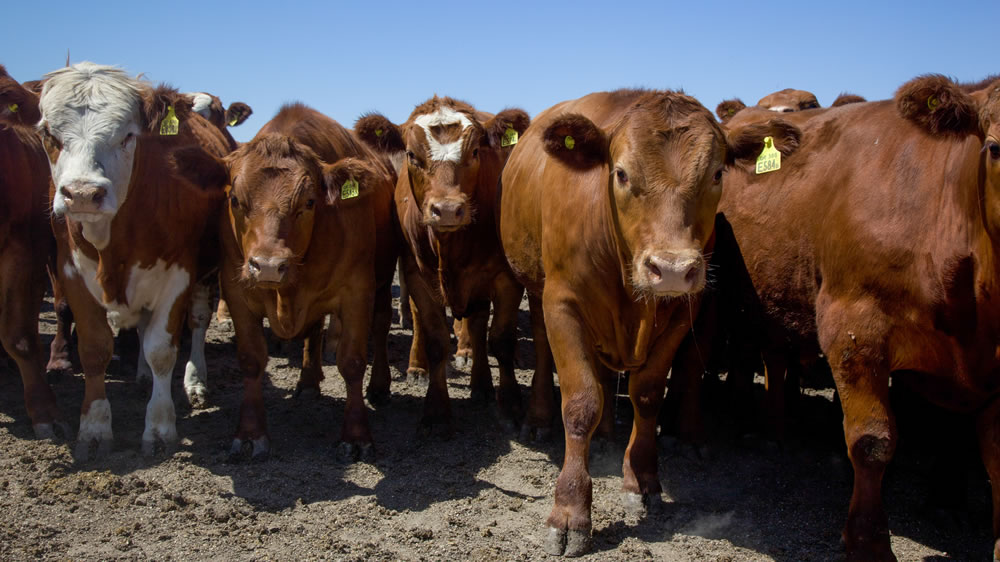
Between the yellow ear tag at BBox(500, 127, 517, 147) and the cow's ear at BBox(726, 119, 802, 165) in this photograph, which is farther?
the yellow ear tag at BBox(500, 127, 517, 147)

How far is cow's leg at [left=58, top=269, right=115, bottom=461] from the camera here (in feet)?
18.8

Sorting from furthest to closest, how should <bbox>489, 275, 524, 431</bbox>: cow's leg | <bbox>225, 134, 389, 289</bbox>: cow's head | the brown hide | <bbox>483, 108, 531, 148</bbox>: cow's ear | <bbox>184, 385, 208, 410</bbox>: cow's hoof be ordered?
<bbox>184, 385, 208, 410</bbox>: cow's hoof → <bbox>483, 108, 531, 148</bbox>: cow's ear → <bbox>489, 275, 524, 431</bbox>: cow's leg → the brown hide → <bbox>225, 134, 389, 289</bbox>: cow's head

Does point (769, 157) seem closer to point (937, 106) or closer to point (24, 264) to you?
point (937, 106)

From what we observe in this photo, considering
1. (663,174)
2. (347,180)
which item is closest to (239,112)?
(347,180)

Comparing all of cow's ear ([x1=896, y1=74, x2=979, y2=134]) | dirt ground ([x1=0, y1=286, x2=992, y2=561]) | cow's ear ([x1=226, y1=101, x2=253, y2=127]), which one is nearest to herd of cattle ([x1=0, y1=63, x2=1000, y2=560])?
cow's ear ([x1=896, y1=74, x2=979, y2=134])

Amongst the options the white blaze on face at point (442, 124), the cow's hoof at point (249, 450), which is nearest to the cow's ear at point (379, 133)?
the white blaze on face at point (442, 124)

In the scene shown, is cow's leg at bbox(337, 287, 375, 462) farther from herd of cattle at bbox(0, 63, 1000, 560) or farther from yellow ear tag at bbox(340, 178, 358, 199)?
yellow ear tag at bbox(340, 178, 358, 199)

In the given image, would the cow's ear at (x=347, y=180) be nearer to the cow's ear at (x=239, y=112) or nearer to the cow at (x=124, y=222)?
the cow at (x=124, y=222)

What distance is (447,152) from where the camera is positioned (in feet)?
20.7

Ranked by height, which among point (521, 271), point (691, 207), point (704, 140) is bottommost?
point (521, 271)

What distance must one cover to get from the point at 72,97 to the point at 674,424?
4.87m

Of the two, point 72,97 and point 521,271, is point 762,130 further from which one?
point 72,97

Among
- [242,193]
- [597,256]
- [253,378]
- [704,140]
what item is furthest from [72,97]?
[704,140]

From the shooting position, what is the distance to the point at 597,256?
4727 mm
